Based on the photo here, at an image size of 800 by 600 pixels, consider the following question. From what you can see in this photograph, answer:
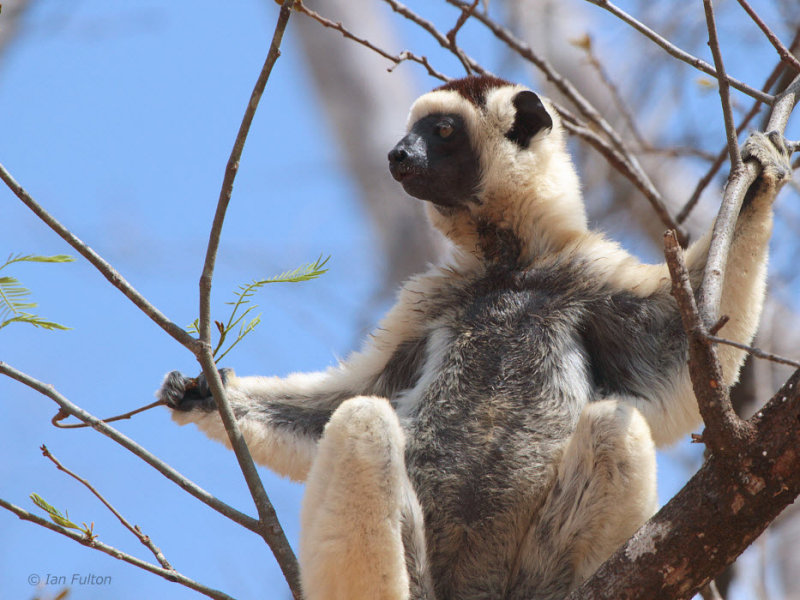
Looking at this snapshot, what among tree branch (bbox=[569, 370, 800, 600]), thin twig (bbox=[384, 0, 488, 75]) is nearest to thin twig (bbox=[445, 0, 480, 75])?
thin twig (bbox=[384, 0, 488, 75])

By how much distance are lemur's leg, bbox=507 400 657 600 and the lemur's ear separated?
1701mm

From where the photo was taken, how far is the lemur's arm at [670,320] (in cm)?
347

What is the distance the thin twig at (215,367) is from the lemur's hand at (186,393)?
35.8 inches

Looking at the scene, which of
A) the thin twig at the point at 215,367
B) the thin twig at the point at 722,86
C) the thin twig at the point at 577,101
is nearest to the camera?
the thin twig at the point at 215,367

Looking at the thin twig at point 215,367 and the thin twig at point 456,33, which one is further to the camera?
the thin twig at point 456,33

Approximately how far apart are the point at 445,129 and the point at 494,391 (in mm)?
1457

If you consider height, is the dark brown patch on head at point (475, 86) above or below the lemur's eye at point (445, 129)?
above

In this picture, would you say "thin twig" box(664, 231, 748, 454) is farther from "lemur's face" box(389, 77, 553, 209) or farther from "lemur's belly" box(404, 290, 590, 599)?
"lemur's face" box(389, 77, 553, 209)

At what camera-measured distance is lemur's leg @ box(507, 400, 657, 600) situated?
3203 mm

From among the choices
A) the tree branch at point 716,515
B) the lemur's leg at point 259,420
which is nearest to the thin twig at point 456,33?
the lemur's leg at point 259,420

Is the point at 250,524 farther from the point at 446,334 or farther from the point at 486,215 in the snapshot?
the point at 486,215

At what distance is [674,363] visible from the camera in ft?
12.0

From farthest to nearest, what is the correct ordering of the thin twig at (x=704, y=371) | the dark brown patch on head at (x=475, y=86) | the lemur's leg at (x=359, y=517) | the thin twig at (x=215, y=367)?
the dark brown patch on head at (x=475, y=86)
the lemur's leg at (x=359, y=517)
the thin twig at (x=215, y=367)
the thin twig at (x=704, y=371)

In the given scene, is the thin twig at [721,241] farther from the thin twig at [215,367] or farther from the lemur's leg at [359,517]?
the thin twig at [215,367]
